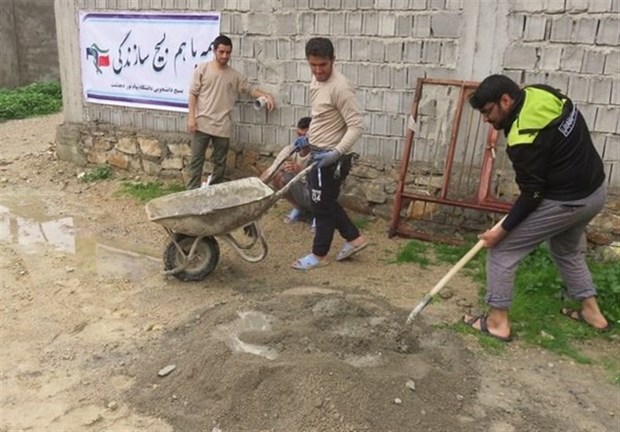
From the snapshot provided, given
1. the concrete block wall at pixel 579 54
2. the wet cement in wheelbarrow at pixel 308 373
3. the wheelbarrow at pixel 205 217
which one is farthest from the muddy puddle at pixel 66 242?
the concrete block wall at pixel 579 54

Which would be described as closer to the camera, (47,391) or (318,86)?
(47,391)

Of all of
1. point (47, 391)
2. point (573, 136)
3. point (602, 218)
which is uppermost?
point (573, 136)

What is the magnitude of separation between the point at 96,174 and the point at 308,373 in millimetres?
5277

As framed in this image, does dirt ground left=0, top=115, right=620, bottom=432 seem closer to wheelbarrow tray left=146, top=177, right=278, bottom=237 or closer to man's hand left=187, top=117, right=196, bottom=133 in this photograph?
wheelbarrow tray left=146, top=177, right=278, bottom=237

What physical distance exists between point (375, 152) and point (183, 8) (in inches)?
106

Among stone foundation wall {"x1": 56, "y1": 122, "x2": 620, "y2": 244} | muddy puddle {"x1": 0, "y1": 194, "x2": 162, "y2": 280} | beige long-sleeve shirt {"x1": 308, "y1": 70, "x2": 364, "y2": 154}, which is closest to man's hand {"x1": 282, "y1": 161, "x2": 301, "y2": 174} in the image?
stone foundation wall {"x1": 56, "y1": 122, "x2": 620, "y2": 244}

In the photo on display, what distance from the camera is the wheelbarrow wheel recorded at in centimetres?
494

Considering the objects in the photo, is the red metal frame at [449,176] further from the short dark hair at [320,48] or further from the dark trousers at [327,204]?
the short dark hair at [320,48]

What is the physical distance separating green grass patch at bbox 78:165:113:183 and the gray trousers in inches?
209

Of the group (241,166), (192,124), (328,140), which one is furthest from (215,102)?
(328,140)

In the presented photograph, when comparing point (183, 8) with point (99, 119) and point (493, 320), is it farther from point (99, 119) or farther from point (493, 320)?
point (493, 320)

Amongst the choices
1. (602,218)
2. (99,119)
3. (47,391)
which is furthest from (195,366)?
(99,119)

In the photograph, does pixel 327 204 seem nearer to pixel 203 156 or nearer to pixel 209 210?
pixel 209 210

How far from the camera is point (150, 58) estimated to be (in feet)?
23.7
